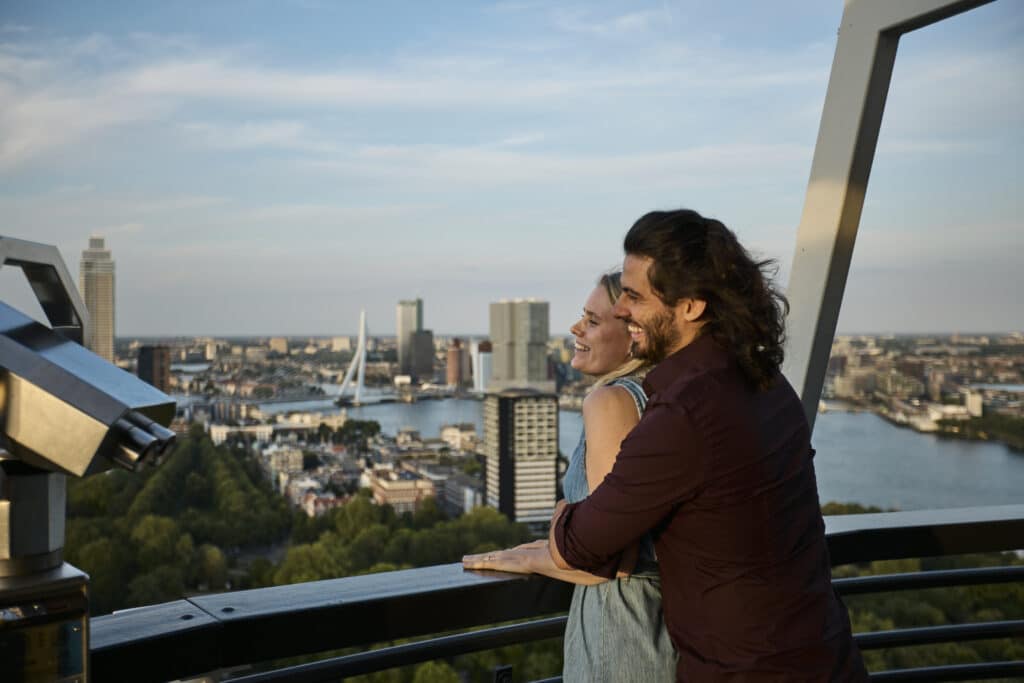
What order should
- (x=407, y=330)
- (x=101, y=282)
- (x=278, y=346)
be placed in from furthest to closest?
(x=407, y=330) → (x=278, y=346) → (x=101, y=282)

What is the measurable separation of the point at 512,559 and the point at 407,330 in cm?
2441

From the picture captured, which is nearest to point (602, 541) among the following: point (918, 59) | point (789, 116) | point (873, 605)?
point (918, 59)

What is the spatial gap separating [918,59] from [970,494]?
1.53 metres

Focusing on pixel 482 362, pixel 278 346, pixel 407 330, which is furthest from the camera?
pixel 407 330

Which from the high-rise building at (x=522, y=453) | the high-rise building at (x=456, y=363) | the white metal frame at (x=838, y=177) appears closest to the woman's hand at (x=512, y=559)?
the white metal frame at (x=838, y=177)

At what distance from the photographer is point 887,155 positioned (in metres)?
2.48

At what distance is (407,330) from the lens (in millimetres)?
25375

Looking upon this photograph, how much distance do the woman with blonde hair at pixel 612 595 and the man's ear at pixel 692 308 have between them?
102 millimetres

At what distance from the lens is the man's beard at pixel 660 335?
3.34ft

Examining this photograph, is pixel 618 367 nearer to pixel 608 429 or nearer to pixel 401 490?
pixel 608 429

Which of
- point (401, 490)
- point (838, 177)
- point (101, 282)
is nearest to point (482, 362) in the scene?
point (401, 490)

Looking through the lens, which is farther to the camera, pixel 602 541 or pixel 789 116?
pixel 789 116

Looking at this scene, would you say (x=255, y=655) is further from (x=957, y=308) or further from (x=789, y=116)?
→ (x=789, y=116)

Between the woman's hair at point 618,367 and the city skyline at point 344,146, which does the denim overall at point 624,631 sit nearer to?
the woman's hair at point 618,367
